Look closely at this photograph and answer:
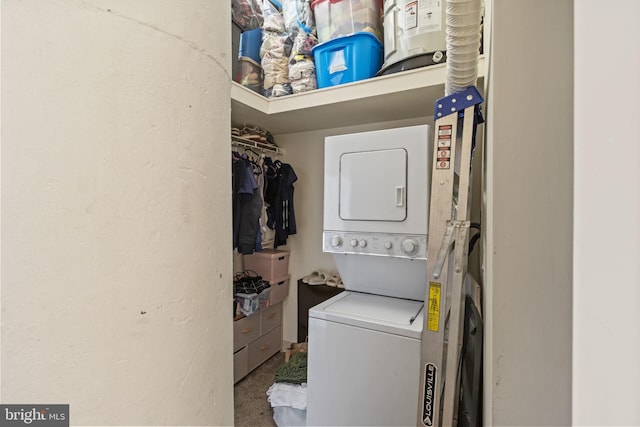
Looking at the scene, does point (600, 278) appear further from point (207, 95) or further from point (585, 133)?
point (207, 95)

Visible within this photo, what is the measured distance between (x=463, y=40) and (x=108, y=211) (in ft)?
3.86

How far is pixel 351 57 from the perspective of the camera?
73.0 inches

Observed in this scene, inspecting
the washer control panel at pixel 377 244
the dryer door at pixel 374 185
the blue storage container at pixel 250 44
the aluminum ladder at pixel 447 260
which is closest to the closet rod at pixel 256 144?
the blue storage container at pixel 250 44

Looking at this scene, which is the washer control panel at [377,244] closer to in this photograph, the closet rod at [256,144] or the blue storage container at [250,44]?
the closet rod at [256,144]

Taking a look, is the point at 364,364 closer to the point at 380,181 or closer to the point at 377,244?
the point at 377,244

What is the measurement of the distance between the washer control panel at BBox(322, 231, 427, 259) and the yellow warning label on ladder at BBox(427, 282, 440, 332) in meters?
0.21

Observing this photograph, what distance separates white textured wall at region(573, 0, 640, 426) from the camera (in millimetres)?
270

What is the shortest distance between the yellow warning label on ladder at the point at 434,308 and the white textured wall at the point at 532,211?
48 cm

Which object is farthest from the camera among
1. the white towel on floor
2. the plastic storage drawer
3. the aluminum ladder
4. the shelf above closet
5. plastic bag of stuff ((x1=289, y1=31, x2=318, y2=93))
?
the plastic storage drawer

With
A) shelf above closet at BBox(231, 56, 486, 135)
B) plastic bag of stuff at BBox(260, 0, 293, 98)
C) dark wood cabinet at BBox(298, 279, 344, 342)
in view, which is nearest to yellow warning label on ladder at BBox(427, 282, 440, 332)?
shelf above closet at BBox(231, 56, 486, 135)

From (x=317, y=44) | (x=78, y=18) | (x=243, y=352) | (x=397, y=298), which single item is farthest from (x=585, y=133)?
(x=243, y=352)

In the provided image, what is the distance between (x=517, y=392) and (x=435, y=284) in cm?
55

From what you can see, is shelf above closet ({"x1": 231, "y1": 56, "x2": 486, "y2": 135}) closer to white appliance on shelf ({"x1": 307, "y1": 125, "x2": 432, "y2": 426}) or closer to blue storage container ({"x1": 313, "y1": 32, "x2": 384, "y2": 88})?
blue storage container ({"x1": 313, "y1": 32, "x2": 384, "y2": 88})

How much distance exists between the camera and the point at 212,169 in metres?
0.54
